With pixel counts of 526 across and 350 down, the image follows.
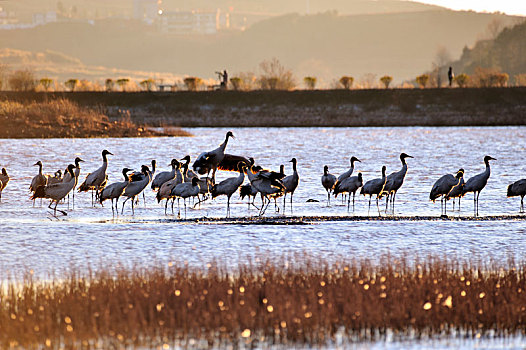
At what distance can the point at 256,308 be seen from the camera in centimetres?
1173

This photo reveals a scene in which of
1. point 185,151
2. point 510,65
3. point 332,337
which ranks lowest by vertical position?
point 332,337

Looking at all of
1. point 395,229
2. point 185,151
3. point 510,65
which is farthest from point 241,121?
point 510,65

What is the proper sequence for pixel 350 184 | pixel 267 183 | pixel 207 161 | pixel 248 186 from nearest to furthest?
pixel 267 183
pixel 350 184
pixel 248 186
pixel 207 161

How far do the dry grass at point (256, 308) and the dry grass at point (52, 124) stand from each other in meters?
54.0

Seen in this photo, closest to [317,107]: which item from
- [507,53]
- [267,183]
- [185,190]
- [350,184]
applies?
[350,184]

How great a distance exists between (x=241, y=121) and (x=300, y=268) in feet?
267

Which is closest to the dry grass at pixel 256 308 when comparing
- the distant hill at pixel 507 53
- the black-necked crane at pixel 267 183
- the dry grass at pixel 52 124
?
the black-necked crane at pixel 267 183

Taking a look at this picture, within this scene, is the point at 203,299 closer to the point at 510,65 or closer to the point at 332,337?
the point at 332,337

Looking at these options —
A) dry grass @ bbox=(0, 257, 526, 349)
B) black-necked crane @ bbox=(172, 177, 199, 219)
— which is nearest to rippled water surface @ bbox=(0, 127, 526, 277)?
black-necked crane @ bbox=(172, 177, 199, 219)

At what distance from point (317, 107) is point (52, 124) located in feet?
127

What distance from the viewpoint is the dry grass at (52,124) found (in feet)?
217

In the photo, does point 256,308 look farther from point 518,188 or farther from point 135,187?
point 518,188

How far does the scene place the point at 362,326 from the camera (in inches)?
443

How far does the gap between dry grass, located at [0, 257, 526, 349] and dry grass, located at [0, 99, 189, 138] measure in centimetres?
5400
